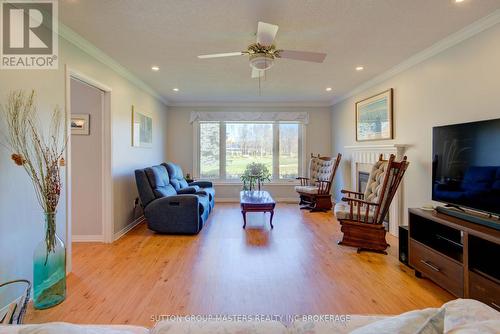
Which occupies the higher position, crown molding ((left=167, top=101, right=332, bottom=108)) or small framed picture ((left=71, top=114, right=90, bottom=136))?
crown molding ((left=167, top=101, right=332, bottom=108))

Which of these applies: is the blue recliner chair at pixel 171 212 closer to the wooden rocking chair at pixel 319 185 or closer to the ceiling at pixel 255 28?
the ceiling at pixel 255 28

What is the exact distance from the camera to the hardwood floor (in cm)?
214

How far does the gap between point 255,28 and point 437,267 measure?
2783 mm

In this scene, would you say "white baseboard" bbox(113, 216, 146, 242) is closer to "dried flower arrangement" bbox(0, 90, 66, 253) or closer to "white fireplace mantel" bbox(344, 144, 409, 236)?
"dried flower arrangement" bbox(0, 90, 66, 253)

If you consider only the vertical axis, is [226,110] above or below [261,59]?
above

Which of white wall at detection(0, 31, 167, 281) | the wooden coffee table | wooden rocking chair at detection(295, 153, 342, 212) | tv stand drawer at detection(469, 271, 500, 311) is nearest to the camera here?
tv stand drawer at detection(469, 271, 500, 311)

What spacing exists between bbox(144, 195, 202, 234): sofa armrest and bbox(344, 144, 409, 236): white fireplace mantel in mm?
2889

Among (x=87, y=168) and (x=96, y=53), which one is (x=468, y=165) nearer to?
(x=96, y=53)

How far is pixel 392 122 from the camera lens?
13.3 feet

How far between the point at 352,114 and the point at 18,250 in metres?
5.42

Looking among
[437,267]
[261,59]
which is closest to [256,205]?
[261,59]

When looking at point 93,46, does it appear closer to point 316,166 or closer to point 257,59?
point 257,59

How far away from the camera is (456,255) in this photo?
Result: 2.28 m

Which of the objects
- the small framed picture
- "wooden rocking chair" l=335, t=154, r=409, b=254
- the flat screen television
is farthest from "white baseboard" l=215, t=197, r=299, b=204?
the flat screen television
